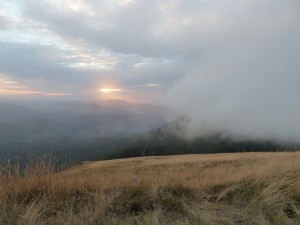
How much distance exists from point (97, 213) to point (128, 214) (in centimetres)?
60

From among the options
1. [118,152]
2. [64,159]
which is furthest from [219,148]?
[64,159]

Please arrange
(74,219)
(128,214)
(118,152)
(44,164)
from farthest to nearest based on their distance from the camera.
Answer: (118,152) → (44,164) → (128,214) → (74,219)

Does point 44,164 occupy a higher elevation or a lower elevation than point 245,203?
higher

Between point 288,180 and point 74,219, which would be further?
point 288,180

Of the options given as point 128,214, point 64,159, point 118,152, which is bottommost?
point 118,152

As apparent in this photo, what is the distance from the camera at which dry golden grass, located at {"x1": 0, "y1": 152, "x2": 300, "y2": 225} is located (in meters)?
5.20

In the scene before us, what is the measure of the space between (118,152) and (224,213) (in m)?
135

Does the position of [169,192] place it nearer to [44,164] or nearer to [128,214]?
[128,214]

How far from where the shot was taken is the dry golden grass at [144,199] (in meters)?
5.20

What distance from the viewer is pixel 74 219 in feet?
16.5

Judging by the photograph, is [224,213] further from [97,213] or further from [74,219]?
[74,219]

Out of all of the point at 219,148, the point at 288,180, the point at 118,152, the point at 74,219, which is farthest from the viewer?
the point at 219,148

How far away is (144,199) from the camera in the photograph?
596 cm

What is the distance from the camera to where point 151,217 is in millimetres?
5215
